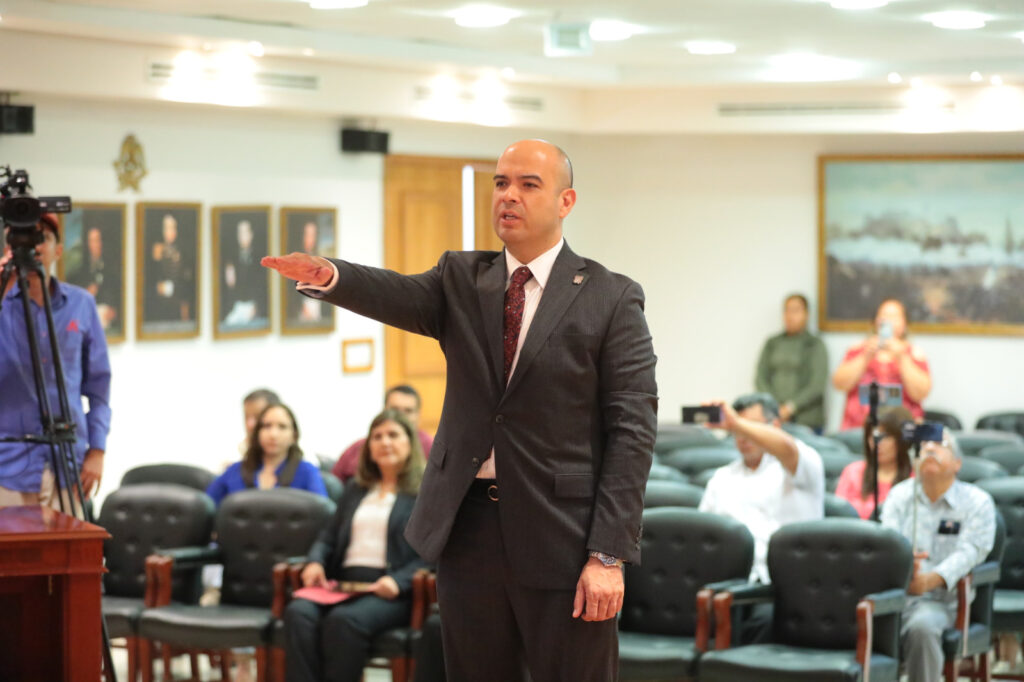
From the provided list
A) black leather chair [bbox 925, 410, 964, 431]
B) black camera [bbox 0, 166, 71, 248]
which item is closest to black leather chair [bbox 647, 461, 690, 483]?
black leather chair [bbox 925, 410, 964, 431]

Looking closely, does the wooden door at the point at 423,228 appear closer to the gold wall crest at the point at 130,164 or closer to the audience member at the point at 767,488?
the gold wall crest at the point at 130,164

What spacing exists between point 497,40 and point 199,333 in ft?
8.42

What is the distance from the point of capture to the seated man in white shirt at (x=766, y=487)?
20.2 ft

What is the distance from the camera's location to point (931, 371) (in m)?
11.8

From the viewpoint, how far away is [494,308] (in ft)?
10.00

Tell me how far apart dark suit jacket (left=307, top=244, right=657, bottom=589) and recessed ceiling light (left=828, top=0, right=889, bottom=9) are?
5.06 meters

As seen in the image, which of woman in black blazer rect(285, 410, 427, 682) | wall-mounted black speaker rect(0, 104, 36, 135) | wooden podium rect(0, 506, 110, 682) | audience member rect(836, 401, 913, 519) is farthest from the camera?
wall-mounted black speaker rect(0, 104, 36, 135)

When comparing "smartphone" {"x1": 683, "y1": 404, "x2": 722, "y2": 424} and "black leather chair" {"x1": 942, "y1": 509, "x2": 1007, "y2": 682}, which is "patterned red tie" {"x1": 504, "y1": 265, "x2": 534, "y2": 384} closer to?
"smartphone" {"x1": 683, "y1": 404, "x2": 722, "y2": 424}

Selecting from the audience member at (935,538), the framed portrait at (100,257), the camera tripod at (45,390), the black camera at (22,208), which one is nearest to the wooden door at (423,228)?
the framed portrait at (100,257)

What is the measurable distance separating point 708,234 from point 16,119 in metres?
6.09

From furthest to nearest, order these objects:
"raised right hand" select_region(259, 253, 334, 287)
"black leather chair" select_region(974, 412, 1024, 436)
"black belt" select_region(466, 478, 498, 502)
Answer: "black leather chair" select_region(974, 412, 1024, 436), "black belt" select_region(466, 478, 498, 502), "raised right hand" select_region(259, 253, 334, 287)

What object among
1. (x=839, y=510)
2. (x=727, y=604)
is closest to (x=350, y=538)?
(x=727, y=604)

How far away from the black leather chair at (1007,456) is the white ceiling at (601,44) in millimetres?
2304

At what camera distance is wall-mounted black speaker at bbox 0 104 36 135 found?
25.8ft
